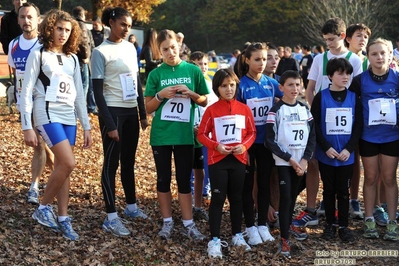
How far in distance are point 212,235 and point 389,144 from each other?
2121 mm

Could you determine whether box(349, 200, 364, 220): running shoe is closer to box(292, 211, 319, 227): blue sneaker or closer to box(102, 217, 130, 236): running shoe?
box(292, 211, 319, 227): blue sneaker

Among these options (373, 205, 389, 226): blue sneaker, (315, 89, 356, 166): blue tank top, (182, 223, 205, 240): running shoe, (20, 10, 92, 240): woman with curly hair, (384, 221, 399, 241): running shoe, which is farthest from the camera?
(373, 205, 389, 226): blue sneaker

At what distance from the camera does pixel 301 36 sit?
189 ft

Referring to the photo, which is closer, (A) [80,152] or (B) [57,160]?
(B) [57,160]

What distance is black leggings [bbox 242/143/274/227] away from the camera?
18.6ft

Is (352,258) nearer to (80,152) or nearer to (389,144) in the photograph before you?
(389,144)

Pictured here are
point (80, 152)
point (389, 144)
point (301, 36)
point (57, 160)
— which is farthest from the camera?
point (301, 36)

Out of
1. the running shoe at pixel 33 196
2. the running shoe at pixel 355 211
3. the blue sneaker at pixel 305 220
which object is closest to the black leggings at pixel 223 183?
the blue sneaker at pixel 305 220

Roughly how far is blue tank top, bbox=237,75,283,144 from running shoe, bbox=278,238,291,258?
101cm

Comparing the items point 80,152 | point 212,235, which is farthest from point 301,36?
point 212,235

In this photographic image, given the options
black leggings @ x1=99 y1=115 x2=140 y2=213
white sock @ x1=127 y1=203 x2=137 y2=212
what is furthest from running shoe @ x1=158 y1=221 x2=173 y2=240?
white sock @ x1=127 y1=203 x2=137 y2=212

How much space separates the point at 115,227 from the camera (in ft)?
18.8

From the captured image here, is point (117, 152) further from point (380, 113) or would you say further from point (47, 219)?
point (380, 113)

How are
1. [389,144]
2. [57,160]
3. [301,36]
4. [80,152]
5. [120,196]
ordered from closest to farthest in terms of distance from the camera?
[57,160] < [389,144] < [120,196] < [80,152] < [301,36]
